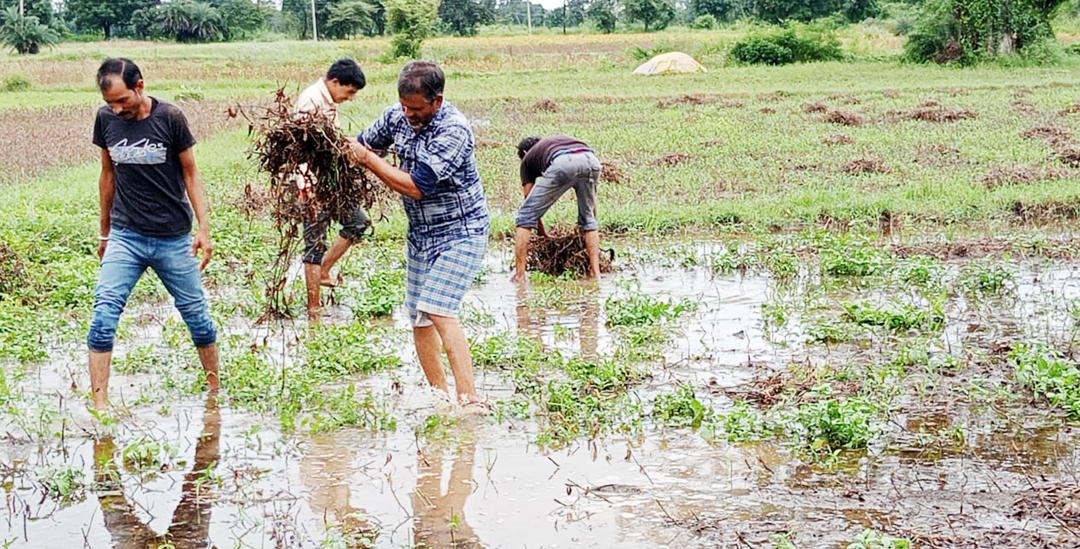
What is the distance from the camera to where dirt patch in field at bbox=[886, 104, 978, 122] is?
19.4 metres

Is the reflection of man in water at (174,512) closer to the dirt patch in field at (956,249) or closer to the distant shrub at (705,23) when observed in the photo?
the dirt patch in field at (956,249)

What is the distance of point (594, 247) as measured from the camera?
30.0ft

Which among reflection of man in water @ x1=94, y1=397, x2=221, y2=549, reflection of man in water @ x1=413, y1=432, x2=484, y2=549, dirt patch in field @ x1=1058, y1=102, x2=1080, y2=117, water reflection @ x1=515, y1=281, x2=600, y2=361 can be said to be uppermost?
dirt patch in field @ x1=1058, y1=102, x2=1080, y2=117

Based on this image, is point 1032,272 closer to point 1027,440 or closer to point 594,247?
point 594,247

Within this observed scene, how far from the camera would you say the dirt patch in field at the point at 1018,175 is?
12.4 m

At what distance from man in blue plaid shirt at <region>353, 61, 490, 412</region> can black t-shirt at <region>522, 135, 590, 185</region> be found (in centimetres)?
328

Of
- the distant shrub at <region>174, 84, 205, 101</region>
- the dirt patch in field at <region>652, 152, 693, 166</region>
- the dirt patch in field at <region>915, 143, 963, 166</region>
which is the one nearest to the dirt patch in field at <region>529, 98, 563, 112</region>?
the dirt patch in field at <region>652, 152, 693, 166</region>

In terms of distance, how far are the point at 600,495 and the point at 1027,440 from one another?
1.97 m

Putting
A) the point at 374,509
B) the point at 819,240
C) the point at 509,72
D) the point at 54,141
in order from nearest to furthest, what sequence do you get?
the point at 374,509, the point at 819,240, the point at 54,141, the point at 509,72

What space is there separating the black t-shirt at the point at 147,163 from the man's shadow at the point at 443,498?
1.69 meters

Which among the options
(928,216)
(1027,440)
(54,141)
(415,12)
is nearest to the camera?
(1027,440)

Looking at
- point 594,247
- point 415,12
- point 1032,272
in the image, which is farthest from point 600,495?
point 415,12

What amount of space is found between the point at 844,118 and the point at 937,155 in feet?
15.7

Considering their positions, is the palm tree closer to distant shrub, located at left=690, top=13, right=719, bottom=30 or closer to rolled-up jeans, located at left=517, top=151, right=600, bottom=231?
distant shrub, located at left=690, top=13, right=719, bottom=30
